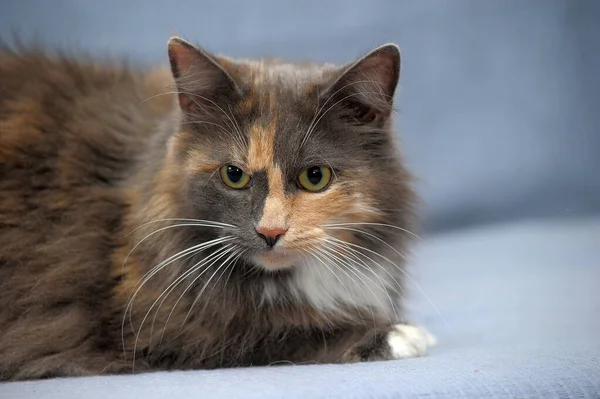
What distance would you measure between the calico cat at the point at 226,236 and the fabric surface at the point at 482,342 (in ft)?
0.46

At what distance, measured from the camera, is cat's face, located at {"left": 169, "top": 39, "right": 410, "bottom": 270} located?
1675 mm

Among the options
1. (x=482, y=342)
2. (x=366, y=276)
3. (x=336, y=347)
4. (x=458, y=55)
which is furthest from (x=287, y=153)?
(x=458, y=55)

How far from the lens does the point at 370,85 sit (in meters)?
1.78

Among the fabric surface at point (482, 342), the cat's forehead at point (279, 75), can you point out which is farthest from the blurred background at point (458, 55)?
the cat's forehead at point (279, 75)

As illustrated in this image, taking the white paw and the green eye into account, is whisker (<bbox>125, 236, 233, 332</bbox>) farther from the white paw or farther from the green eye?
the white paw

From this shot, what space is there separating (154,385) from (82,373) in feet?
1.07

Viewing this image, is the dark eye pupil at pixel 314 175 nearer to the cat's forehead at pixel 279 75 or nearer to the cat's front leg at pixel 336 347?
the cat's forehead at pixel 279 75

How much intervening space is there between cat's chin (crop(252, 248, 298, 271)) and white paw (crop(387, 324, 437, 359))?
333mm

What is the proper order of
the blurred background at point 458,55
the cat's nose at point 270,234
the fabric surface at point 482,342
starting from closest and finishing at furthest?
the fabric surface at point 482,342, the cat's nose at point 270,234, the blurred background at point 458,55

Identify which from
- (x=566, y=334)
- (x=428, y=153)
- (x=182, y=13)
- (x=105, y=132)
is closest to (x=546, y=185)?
(x=428, y=153)

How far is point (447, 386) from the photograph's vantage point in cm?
145

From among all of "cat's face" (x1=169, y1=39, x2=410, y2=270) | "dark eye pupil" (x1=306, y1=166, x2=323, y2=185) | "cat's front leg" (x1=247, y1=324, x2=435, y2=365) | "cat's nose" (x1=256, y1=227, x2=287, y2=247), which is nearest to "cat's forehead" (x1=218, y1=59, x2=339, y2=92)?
"cat's face" (x1=169, y1=39, x2=410, y2=270)

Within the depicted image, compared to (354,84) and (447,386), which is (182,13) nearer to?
(354,84)

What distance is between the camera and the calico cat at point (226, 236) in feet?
5.63
